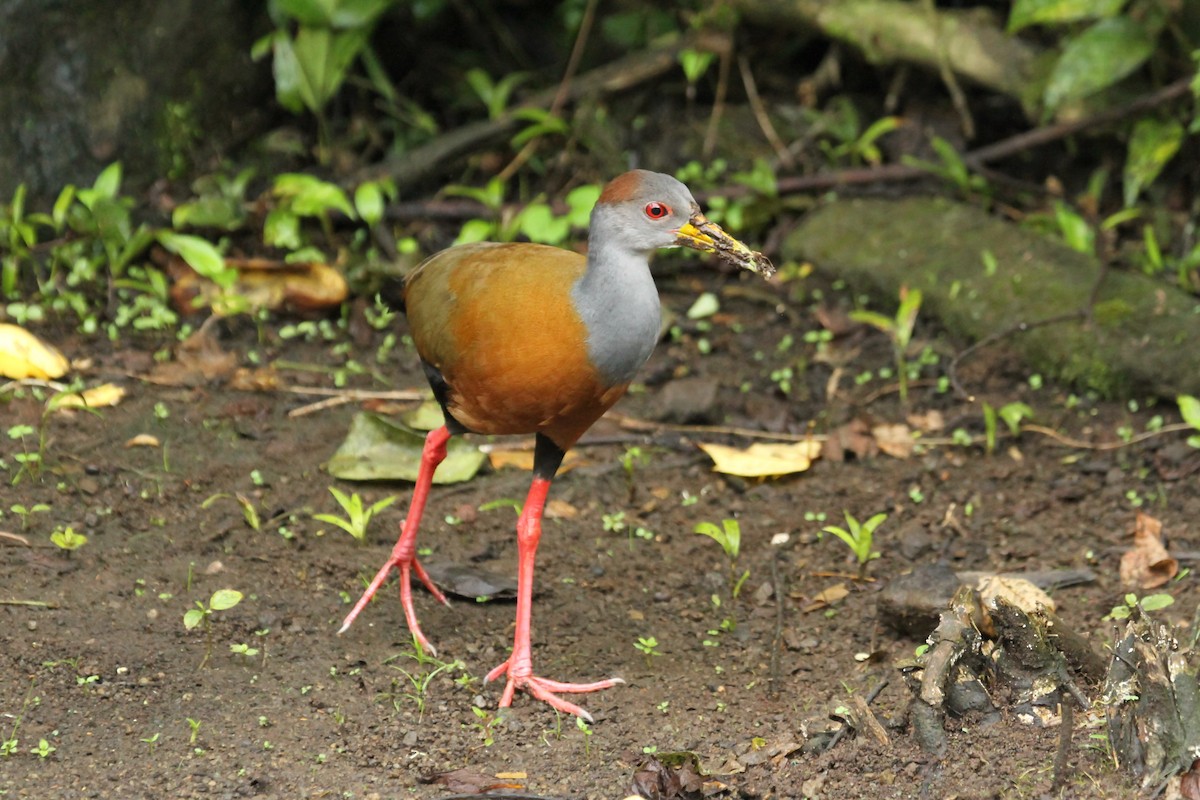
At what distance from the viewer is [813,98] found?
283 inches

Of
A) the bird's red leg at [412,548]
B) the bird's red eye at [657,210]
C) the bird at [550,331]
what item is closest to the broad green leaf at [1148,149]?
the bird at [550,331]

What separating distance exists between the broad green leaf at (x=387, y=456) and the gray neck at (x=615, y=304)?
1359mm

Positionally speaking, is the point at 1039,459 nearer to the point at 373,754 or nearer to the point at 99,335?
the point at 373,754

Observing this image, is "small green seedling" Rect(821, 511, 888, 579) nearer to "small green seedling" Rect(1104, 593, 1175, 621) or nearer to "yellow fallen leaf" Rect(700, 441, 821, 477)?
"yellow fallen leaf" Rect(700, 441, 821, 477)

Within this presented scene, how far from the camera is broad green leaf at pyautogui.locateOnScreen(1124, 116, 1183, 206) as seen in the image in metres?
6.08

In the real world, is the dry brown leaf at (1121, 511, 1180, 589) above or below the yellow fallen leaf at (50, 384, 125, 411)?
above

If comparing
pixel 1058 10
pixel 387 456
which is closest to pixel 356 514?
pixel 387 456

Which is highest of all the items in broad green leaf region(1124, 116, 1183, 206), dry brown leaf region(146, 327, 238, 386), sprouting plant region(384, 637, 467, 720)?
broad green leaf region(1124, 116, 1183, 206)

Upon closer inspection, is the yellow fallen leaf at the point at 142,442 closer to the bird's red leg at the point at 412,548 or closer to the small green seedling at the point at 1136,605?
the bird's red leg at the point at 412,548

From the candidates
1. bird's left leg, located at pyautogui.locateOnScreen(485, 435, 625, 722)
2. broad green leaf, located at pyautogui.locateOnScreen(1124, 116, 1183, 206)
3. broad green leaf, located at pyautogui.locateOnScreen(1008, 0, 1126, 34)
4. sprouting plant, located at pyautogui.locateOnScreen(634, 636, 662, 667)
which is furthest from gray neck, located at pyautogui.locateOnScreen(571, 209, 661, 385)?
broad green leaf, located at pyautogui.locateOnScreen(1124, 116, 1183, 206)

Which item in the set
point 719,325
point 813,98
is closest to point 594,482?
point 719,325

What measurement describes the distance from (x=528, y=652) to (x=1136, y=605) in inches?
68.5

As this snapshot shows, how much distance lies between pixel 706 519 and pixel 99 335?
273 centimetres

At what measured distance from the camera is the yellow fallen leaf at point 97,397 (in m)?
5.21
